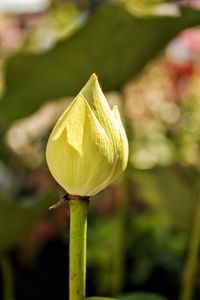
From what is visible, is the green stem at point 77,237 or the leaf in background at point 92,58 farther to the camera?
the leaf in background at point 92,58

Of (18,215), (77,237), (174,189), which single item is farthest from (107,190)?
(77,237)

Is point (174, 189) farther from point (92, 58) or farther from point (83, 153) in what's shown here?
point (83, 153)

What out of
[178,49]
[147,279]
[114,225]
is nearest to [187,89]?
[178,49]

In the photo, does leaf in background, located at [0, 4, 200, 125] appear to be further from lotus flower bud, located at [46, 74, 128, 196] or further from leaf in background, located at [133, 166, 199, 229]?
lotus flower bud, located at [46, 74, 128, 196]

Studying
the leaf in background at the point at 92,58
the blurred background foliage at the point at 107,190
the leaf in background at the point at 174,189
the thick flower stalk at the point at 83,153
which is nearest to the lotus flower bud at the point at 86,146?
the thick flower stalk at the point at 83,153

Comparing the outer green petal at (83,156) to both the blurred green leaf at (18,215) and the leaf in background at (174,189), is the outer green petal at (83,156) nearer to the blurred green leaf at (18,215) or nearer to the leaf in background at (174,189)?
the blurred green leaf at (18,215)
